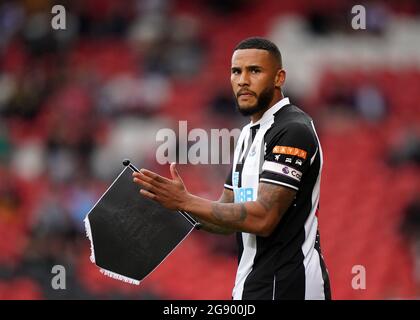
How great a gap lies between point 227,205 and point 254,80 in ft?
2.27

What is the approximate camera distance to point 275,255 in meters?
4.41

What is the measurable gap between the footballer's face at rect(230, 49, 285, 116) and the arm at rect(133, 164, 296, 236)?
0.48 m

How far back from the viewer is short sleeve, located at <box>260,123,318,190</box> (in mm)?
4344

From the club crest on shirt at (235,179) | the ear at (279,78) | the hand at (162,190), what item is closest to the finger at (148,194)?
the hand at (162,190)

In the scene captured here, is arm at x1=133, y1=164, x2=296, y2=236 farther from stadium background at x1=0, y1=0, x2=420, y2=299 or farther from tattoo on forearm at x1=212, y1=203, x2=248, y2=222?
stadium background at x1=0, y1=0, x2=420, y2=299

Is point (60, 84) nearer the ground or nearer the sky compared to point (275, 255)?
nearer the sky

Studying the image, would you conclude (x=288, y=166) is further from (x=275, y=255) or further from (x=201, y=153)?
(x=201, y=153)

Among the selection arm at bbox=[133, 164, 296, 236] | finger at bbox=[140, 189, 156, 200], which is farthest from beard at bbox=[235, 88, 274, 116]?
finger at bbox=[140, 189, 156, 200]

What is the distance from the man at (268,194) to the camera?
14.0 ft

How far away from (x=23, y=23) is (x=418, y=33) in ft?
18.3

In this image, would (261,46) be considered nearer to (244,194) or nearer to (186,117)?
(244,194)

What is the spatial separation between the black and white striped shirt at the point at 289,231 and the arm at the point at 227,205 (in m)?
0.08

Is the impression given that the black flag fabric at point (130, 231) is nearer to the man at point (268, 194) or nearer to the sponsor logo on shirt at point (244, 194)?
the man at point (268, 194)
